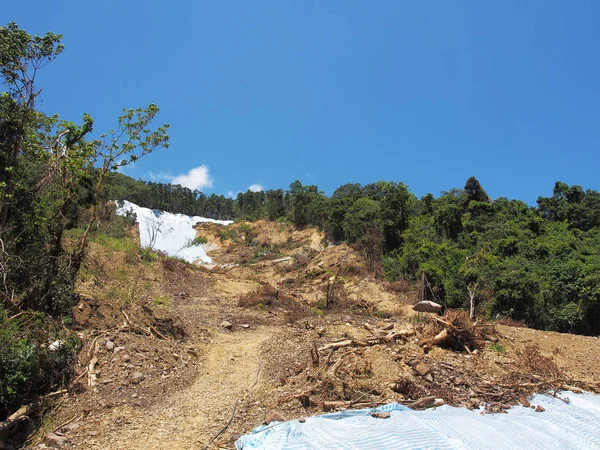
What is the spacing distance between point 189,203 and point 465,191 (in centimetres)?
3838

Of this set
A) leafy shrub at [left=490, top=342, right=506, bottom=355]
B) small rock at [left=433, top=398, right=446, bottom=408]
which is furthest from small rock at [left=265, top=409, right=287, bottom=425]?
leafy shrub at [left=490, top=342, right=506, bottom=355]

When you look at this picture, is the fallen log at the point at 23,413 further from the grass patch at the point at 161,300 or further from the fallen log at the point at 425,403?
the grass patch at the point at 161,300

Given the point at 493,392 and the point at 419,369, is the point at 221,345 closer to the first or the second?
the point at 419,369

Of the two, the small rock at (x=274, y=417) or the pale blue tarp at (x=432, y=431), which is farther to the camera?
the small rock at (x=274, y=417)

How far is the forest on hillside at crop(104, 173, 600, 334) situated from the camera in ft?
42.2

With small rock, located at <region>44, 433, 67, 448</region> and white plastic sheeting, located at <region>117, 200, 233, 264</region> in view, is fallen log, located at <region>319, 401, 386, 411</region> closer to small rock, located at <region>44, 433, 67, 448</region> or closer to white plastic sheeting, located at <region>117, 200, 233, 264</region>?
small rock, located at <region>44, 433, 67, 448</region>

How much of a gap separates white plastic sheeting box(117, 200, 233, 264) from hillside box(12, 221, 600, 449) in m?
16.7

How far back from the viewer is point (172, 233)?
107 feet

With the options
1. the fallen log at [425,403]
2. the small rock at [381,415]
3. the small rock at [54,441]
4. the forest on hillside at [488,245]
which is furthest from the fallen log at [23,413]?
the forest on hillside at [488,245]

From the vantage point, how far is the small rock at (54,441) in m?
3.99

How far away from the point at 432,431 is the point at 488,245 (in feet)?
50.2

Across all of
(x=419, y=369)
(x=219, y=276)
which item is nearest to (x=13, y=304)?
(x=419, y=369)

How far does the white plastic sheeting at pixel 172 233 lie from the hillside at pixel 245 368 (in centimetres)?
1670

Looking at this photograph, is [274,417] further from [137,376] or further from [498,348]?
[498,348]
